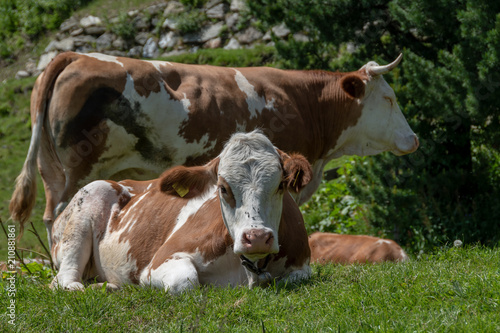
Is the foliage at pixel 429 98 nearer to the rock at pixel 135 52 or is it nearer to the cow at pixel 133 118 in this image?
the cow at pixel 133 118

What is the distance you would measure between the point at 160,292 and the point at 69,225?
1940mm

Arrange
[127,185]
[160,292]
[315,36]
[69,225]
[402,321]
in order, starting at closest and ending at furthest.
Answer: [402,321], [160,292], [69,225], [127,185], [315,36]

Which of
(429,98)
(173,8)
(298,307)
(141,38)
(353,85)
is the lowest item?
(141,38)

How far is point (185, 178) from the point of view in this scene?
5262 mm

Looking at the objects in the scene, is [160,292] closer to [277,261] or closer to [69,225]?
[277,261]

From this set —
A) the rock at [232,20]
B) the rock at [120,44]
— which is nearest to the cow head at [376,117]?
the rock at [232,20]

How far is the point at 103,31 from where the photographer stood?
69.4 ft

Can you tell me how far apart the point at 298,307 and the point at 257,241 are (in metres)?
0.55

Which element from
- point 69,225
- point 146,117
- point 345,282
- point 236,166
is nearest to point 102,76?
point 146,117

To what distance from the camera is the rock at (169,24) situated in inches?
787

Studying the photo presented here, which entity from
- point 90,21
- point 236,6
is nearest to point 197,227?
point 236,6

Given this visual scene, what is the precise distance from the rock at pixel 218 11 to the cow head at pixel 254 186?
50.4ft

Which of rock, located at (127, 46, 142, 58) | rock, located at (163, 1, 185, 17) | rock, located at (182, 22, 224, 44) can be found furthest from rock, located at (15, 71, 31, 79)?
rock, located at (182, 22, 224, 44)

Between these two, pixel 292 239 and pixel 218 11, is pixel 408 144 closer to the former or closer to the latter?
pixel 292 239
